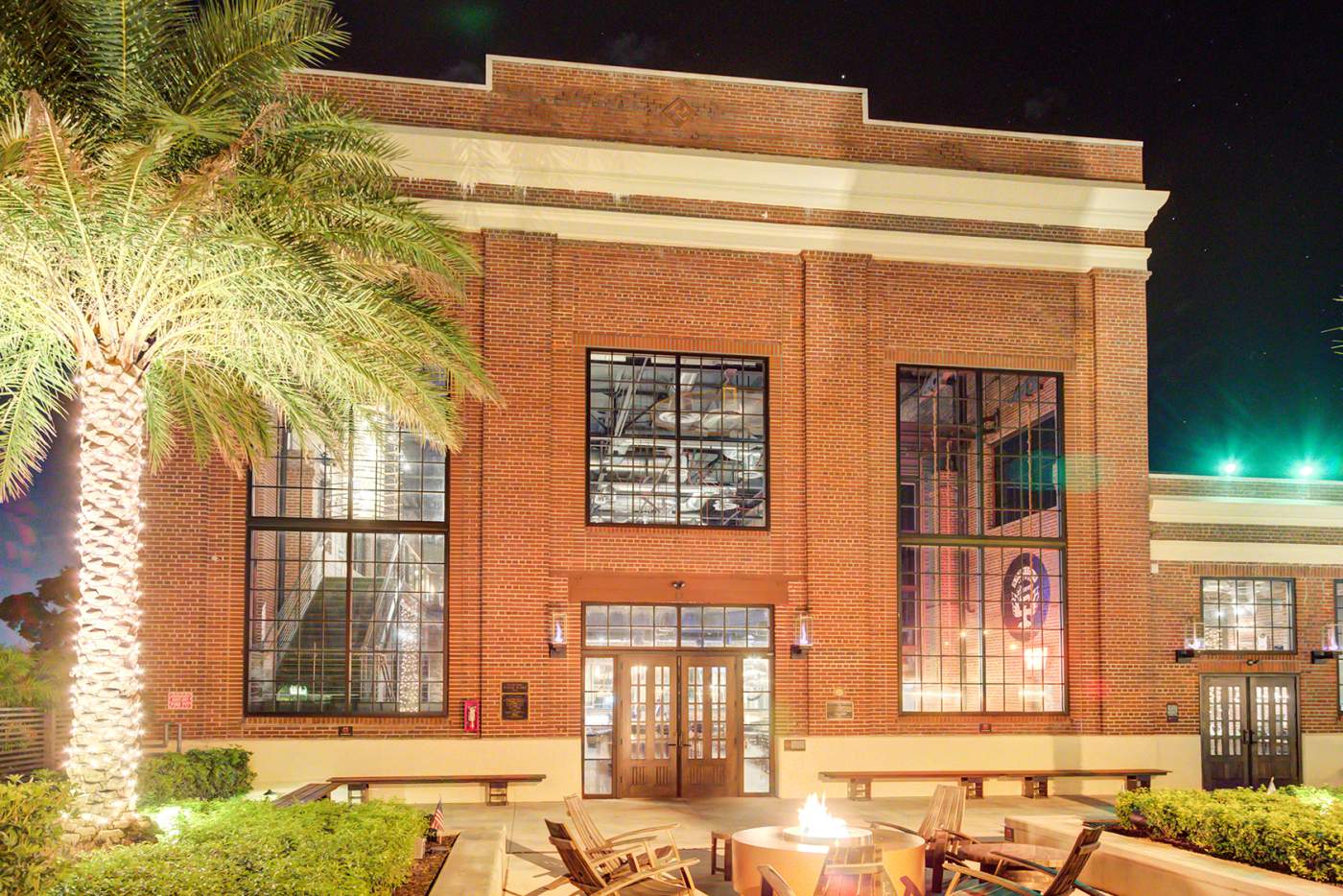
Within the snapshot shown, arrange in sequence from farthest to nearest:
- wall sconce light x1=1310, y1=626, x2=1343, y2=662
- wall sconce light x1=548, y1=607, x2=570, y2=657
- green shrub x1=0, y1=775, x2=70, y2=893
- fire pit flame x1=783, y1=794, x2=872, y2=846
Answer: wall sconce light x1=1310, y1=626, x2=1343, y2=662, wall sconce light x1=548, y1=607, x2=570, y2=657, fire pit flame x1=783, y1=794, x2=872, y2=846, green shrub x1=0, y1=775, x2=70, y2=893

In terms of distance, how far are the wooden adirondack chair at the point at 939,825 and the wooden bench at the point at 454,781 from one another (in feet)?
24.1

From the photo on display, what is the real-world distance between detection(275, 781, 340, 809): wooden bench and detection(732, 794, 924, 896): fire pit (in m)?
5.57

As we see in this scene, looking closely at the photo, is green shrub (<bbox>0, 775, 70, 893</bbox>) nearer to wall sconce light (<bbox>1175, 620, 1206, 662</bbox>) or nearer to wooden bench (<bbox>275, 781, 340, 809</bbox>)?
wooden bench (<bbox>275, 781, 340, 809</bbox>)

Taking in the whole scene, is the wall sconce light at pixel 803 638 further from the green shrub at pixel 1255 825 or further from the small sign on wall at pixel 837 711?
the green shrub at pixel 1255 825

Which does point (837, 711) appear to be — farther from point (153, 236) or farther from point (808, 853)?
point (153, 236)

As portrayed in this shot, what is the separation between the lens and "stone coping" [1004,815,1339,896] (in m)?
10.4

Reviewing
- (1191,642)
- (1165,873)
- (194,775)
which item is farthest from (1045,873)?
(1191,642)

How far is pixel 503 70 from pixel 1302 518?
1621 cm

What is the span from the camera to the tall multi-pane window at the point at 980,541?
21.5 meters

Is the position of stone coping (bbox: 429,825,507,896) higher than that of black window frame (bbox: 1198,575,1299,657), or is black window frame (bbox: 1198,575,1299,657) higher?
black window frame (bbox: 1198,575,1299,657)

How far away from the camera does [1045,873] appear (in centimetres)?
1209

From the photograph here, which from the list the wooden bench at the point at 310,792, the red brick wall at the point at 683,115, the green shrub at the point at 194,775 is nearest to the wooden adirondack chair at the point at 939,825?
the wooden bench at the point at 310,792

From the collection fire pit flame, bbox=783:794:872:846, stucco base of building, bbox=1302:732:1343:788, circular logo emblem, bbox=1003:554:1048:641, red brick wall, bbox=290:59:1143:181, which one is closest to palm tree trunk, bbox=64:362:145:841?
fire pit flame, bbox=783:794:872:846

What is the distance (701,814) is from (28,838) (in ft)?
39.0
